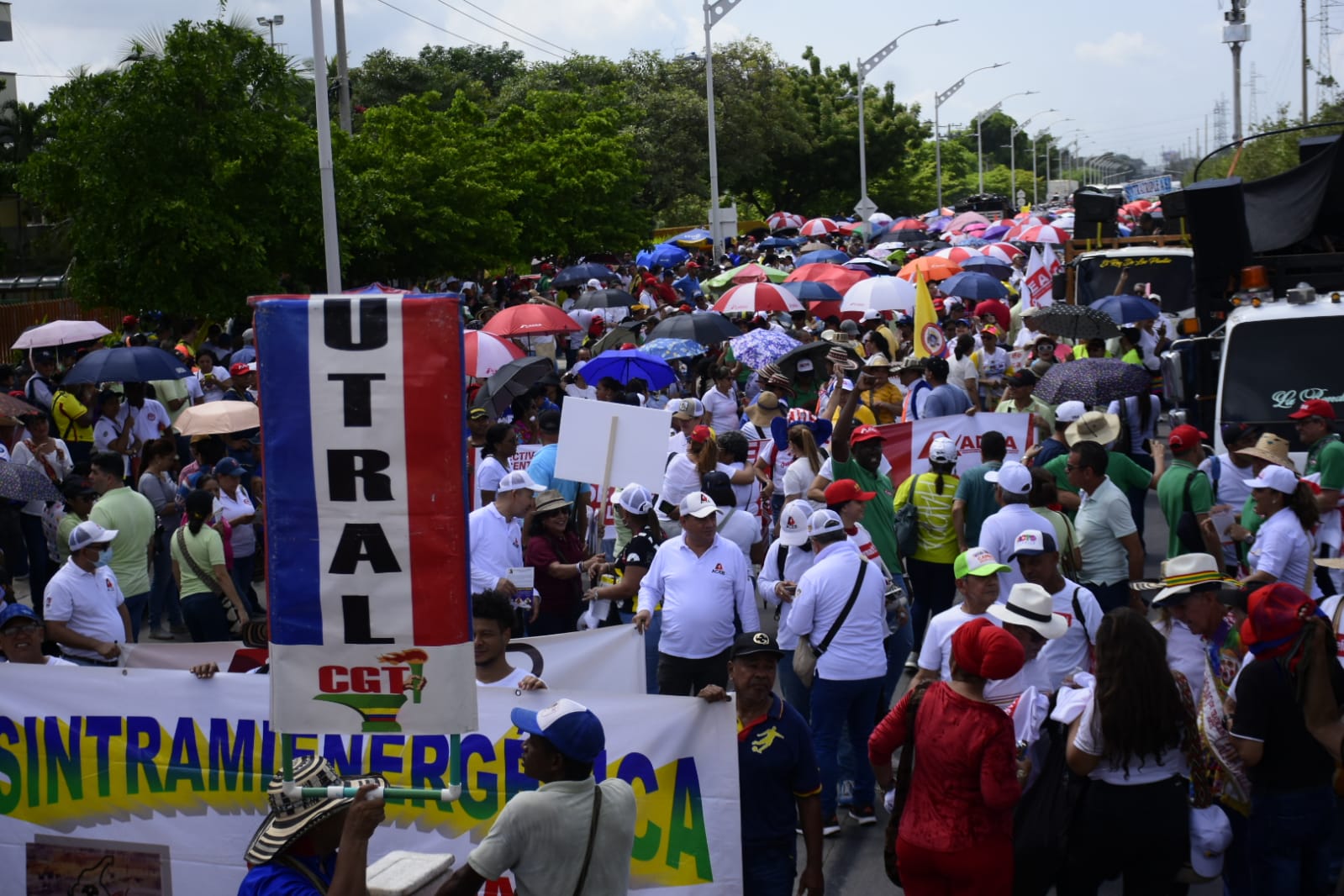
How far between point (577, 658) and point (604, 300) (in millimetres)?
18739

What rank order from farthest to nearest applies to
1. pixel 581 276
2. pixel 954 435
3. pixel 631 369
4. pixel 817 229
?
pixel 817 229
pixel 581 276
pixel 631 369
pixel 954 435

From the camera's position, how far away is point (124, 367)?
13984mm

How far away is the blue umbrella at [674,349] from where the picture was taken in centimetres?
1688

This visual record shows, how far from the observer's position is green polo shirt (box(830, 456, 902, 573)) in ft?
29.4

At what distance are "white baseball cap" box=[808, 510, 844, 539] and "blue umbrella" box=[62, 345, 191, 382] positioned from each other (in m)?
8.85

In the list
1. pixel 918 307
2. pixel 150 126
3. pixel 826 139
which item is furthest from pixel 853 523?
pixel 826 139

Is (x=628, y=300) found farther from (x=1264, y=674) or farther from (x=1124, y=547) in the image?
(x=1264, y=674)

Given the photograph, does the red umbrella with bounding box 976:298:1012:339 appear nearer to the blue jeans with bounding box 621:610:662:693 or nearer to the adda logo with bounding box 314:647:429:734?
the blue jeans with bounding box 621:610:662:693

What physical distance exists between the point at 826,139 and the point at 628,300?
5133 cm

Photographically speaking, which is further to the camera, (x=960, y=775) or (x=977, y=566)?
(x=977, y=566)

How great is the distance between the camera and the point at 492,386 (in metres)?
14.6

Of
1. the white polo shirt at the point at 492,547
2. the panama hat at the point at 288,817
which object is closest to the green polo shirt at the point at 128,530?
the white polo shirt at the point at 492,547

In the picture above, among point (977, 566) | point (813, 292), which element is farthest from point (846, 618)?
point (813, 292)

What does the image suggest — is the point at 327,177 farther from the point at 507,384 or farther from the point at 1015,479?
the point at 1015,479
